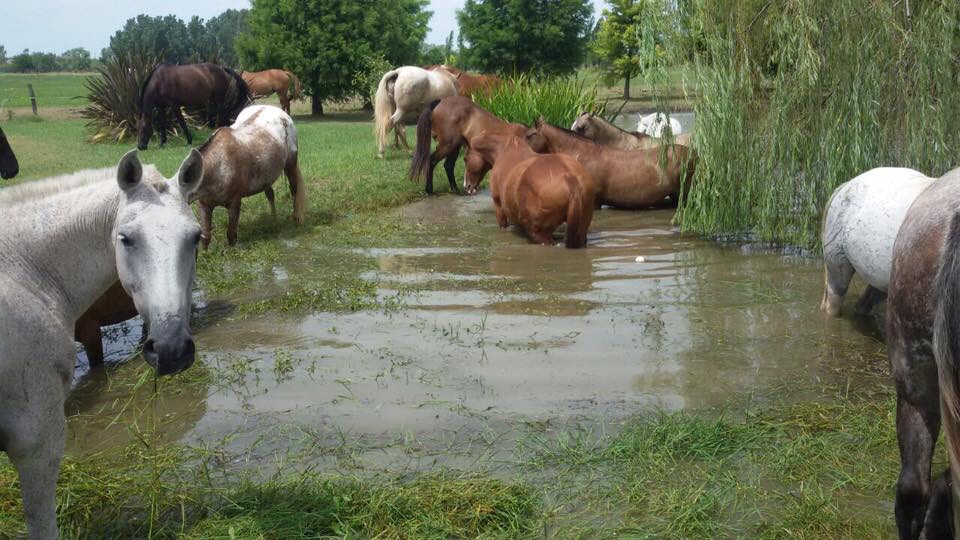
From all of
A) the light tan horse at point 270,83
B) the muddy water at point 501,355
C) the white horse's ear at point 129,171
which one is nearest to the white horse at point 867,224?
the muddy water at point 501,355

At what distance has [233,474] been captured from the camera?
3947 millimetres

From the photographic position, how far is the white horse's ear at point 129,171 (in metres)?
2.99

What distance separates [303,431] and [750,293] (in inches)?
160

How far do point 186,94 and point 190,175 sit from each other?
1561cm

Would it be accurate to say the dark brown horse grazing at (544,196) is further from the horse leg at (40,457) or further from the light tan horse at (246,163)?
the horse leg at (40,457)

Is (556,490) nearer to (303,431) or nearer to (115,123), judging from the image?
(303,431)

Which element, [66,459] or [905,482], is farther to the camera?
[66,459]

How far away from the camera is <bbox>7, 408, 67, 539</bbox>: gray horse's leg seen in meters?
2.76

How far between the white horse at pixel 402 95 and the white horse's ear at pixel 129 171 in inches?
502

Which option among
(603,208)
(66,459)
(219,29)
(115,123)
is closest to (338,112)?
(115,123)

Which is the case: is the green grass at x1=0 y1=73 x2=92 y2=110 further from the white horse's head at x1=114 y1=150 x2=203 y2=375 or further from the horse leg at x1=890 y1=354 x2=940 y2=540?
the horse leg at x1=890 y1=354 x2=940 y2=540

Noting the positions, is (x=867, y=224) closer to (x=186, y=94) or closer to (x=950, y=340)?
(x=950, y=340)

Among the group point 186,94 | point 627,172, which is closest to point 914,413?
point 627,172

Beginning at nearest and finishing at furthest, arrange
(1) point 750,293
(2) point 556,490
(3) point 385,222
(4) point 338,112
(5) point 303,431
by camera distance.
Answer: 1. (2) point 556,490
2. (5) point 303,431
3. (1) point 750,293
4. (3) point 385,222
5. (4) point 338,112
